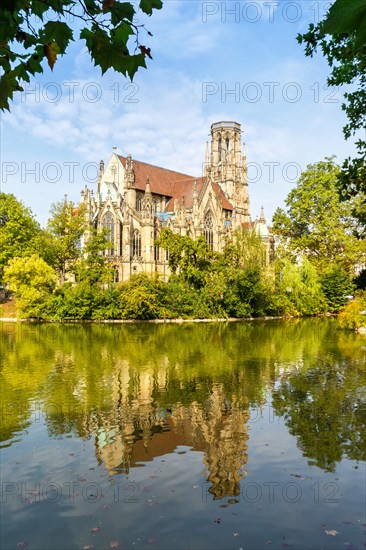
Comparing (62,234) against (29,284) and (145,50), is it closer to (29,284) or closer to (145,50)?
(29,284)

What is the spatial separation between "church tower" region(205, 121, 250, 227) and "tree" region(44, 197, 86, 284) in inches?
1373

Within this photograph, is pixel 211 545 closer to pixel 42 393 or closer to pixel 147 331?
pixel 42 393

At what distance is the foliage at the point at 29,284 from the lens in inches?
1644

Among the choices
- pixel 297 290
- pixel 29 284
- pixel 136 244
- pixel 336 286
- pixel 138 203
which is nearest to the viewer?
pixel 29 284

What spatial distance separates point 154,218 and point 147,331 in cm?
3023

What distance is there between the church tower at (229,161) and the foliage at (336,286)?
1274 inches

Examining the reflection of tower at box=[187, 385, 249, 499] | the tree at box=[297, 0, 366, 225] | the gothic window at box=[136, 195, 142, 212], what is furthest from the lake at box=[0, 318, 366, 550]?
the gothic window at box=[136, 195, 142, 212]

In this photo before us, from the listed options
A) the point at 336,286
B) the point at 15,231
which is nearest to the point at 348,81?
the point at 336,286

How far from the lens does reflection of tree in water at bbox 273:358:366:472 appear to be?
373 inches

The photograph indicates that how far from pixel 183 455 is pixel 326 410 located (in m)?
4.47

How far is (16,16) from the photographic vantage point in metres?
3.87

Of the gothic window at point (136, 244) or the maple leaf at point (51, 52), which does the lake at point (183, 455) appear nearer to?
the maple leaf at point (51, 52)

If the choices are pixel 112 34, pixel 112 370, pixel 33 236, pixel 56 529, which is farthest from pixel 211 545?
pixel 33 236

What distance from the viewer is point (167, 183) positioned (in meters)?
71.4
